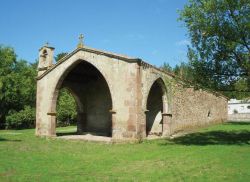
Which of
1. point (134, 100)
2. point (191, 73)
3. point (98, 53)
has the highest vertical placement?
point (98, 53)

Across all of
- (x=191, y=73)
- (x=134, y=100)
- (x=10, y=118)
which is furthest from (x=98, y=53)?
(x=10, y=118)

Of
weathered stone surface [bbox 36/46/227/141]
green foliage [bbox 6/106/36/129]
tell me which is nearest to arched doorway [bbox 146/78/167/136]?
weathered stone surface [bbox 36/46/227/141]

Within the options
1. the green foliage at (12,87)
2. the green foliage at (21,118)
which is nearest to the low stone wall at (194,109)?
the green foliage at (21,118)

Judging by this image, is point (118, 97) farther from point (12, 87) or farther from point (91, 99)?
point (12, 87)

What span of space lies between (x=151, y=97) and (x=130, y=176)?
1540cm

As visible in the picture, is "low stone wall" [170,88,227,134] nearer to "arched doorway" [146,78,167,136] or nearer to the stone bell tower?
"arched doorway" [146,78,167,136]

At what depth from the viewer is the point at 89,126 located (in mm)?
25359

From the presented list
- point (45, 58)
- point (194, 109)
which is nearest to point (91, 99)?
point (45, 58)

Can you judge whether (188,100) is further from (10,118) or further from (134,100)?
(10,118)

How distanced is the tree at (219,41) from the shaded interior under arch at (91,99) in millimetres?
9817

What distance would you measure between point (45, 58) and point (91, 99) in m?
4.74

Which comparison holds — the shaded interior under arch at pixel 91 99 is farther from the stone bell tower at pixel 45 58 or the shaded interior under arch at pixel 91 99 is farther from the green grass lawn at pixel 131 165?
the green grass lawn at pixel 131 165

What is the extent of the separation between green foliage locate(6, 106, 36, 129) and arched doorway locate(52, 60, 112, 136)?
12.7 metres

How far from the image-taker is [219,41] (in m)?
15.0
